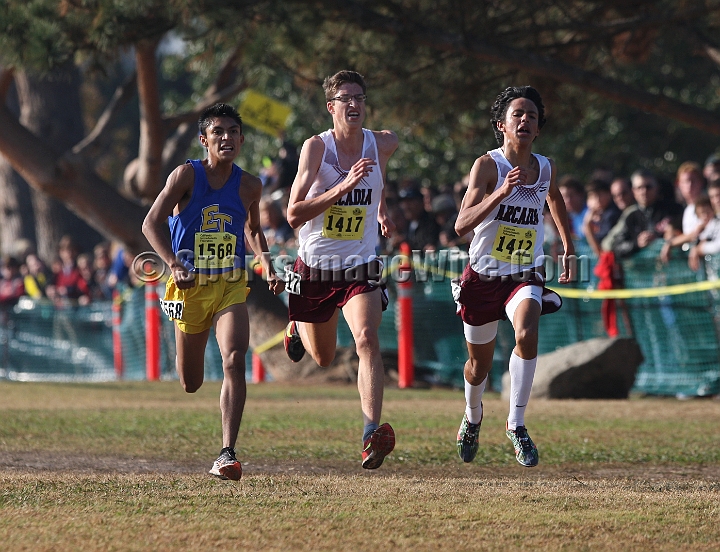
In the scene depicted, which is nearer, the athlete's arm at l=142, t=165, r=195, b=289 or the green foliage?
the athlete's arm at l=142, t=165, r=195, b=289

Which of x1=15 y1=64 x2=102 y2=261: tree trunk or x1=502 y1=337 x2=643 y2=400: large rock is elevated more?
x1=15 y1=64 x2=102 y2=261: tree trunk

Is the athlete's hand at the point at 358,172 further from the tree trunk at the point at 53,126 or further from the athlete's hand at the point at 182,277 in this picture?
the tree trunk at the point at 53,126

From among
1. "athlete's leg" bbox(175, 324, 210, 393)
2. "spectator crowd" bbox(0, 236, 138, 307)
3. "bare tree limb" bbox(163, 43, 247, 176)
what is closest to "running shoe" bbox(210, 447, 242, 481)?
"athlete's leg" bbox(175, 324, 210, 393)

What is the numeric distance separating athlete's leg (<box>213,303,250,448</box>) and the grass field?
1.09 ft

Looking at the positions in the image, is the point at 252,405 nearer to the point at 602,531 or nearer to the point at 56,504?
the point at 56,504

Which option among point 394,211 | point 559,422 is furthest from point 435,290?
point 559,422

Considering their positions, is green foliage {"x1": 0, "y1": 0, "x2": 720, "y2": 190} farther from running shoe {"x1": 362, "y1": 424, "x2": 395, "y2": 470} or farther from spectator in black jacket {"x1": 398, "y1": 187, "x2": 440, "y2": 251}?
running shoe {"x1": 362, "y1": 424, "x2": 395, "y2": 470}

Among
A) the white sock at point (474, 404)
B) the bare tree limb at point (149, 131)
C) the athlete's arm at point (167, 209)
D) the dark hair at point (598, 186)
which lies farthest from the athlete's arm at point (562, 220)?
the bare tree limb at point (149, 131)

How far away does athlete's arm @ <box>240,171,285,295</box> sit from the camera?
707 centimetres

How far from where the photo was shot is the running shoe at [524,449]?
6898 mm

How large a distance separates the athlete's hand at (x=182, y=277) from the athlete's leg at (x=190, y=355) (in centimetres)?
51

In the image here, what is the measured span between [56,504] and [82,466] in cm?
181

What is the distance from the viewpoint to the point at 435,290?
47.6 ft

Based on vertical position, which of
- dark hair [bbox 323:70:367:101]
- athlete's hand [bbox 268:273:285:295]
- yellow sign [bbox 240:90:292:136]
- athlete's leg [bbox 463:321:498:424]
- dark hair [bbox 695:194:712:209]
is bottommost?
athlete's leg [bbox 463:321:498:424]
